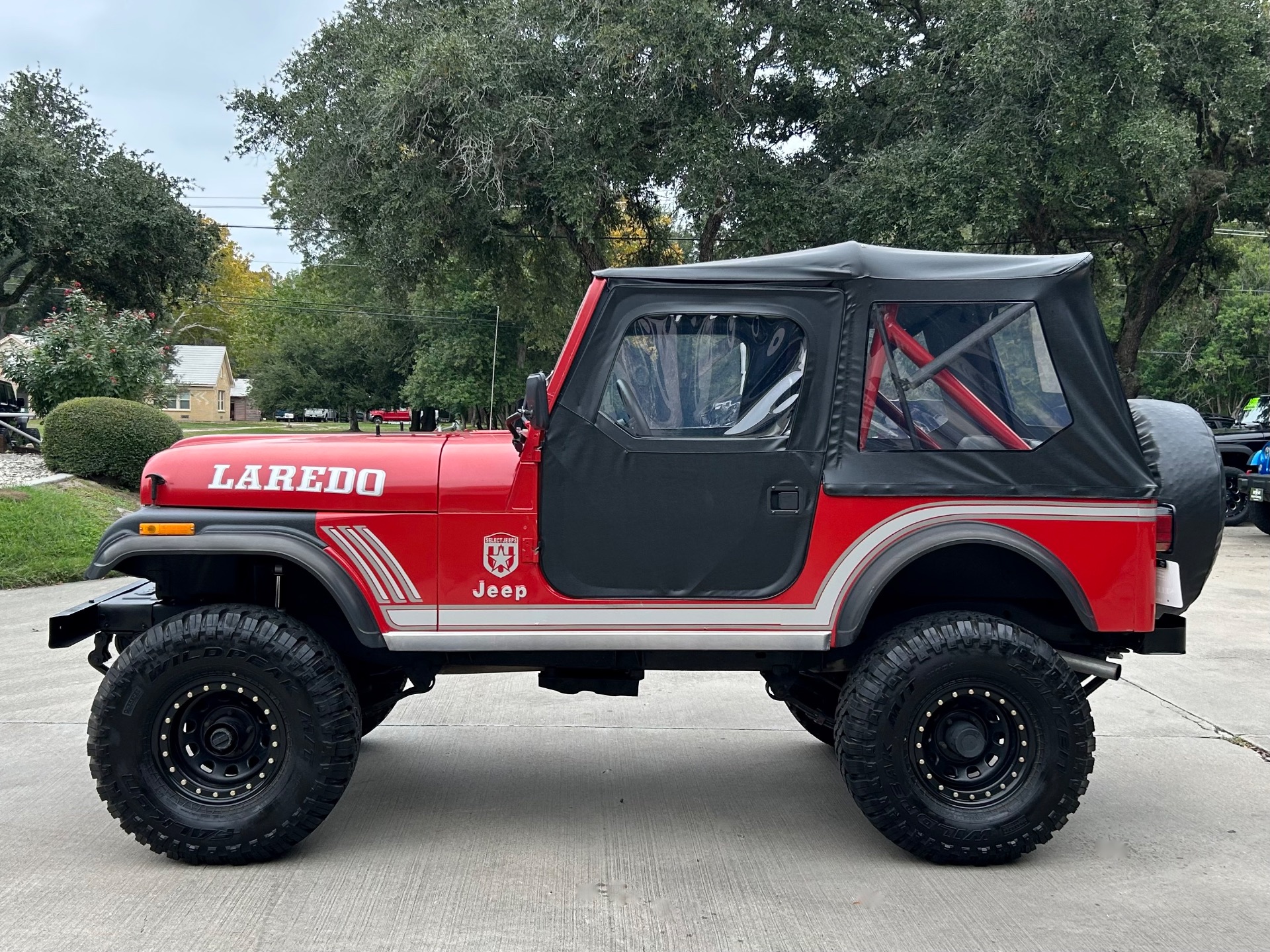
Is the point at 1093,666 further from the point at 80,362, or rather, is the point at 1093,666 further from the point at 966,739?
the point at 80,362

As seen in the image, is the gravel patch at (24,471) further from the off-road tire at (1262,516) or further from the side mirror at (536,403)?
the off-road tire at (1262,516)

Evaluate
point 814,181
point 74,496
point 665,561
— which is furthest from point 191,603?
point 814,181

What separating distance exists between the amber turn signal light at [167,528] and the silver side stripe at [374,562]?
473 millimetres

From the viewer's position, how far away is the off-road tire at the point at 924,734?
156 inches

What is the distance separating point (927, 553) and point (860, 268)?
3.41 feet

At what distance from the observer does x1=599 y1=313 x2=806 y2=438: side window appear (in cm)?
405

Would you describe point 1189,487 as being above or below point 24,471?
above

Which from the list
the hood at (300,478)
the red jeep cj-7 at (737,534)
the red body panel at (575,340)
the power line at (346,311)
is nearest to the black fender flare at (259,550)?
the red jeep cj-7 at (737,534)

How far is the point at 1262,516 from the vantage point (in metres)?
15.6

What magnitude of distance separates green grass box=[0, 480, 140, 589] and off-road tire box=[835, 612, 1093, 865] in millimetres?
7982

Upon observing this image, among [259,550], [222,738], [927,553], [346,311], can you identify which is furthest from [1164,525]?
[346,311]

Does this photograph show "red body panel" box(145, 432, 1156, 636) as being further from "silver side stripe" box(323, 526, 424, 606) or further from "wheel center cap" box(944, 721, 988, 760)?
"wheel center cap" box(944, 721, 988, 760)

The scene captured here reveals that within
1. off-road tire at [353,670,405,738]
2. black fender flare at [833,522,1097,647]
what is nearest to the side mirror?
black fender flare at [833,522,1097,647]

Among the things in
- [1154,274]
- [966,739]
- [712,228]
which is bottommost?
[966,739]
